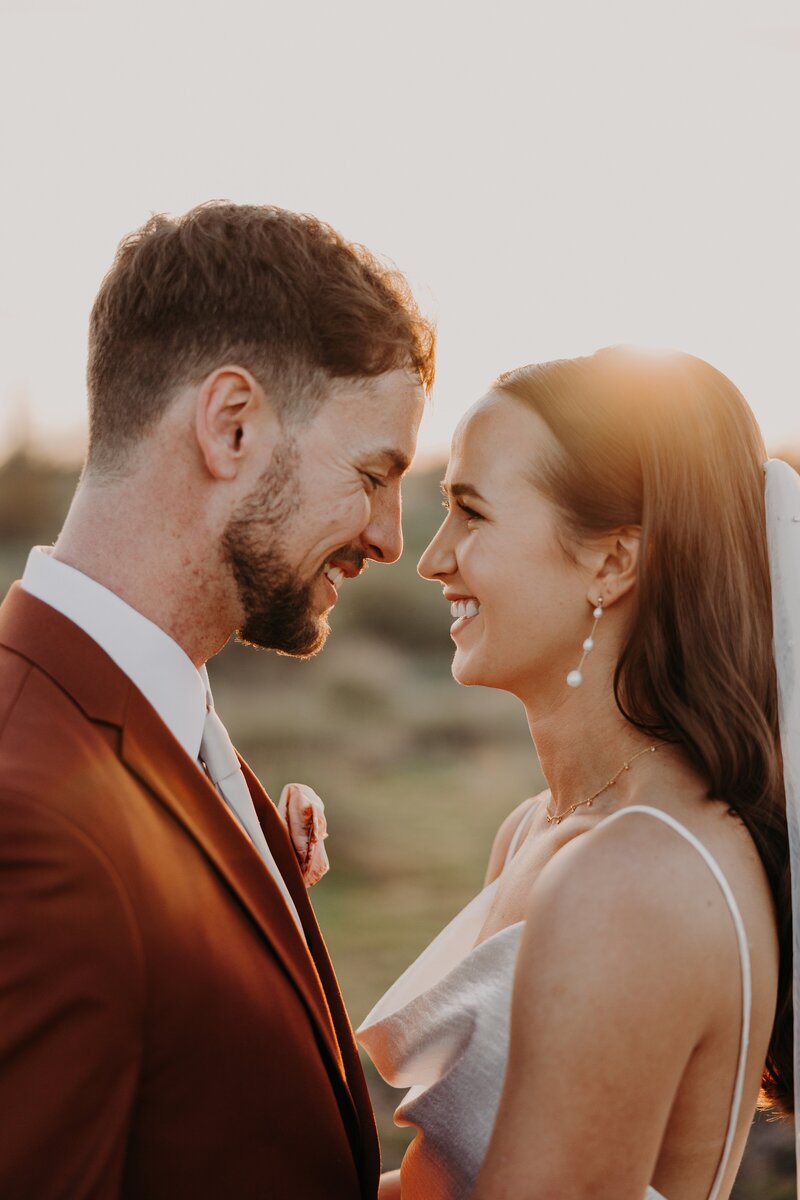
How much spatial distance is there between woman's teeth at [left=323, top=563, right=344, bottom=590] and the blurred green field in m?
4.55

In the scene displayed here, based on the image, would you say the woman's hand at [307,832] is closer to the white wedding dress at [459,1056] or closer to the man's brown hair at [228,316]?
the white wedding dress at [459,1056]

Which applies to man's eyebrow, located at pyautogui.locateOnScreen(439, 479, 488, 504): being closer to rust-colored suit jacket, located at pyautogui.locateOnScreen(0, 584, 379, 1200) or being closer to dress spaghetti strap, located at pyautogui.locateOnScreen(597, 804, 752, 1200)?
dress spaghetti strap, located at pyautogui.locateOnScreen(597, 804, 752, 1200)

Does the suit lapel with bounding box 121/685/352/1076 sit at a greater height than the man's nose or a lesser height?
lesser

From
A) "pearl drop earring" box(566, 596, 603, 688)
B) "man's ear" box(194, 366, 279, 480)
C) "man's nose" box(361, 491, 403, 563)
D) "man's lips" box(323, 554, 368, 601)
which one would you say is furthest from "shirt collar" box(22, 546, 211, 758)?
"pearl drop earring" box(566, 596, 603, 688)

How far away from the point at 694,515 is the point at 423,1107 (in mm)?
1201

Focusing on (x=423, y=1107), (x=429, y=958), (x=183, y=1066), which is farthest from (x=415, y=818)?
(x=183, y=1066)

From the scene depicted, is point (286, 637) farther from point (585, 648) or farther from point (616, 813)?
point (616, 813)

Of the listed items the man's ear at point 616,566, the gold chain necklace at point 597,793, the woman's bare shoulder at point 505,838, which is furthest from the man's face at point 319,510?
the woman's bare shoulder at point 505,838

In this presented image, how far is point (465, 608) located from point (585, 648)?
0.28 metres

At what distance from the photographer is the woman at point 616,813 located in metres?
1.83

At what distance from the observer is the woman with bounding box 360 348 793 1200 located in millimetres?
1826

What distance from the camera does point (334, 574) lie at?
2375mm

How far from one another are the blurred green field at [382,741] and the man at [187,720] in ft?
15.6

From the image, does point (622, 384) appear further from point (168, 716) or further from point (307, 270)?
point (168, 716)
